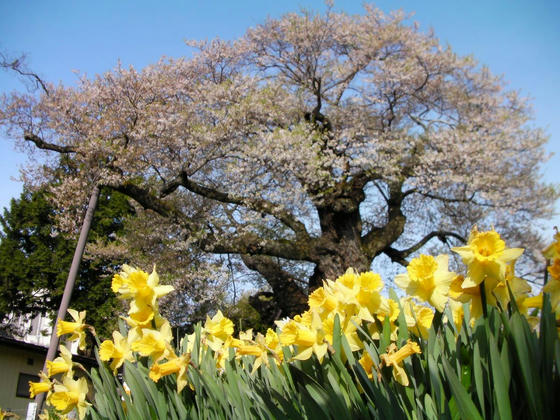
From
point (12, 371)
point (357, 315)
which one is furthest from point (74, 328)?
point (12, 371)

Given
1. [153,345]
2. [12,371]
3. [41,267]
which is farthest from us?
[41,267]

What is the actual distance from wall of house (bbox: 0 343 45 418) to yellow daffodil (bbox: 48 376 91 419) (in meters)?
14.2

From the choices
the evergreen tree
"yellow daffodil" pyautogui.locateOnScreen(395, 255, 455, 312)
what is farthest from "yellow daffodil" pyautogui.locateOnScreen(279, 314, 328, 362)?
the evergreen tree

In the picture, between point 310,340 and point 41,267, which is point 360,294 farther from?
point 41,267

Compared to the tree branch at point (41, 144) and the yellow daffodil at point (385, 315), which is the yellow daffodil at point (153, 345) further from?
the tree branch at point (41, 144)

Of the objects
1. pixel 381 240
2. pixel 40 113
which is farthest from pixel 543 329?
pixel 40 113

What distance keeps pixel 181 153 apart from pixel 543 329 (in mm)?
10785

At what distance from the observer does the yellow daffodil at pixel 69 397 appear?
194cm

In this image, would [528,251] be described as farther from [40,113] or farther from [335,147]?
[40,113]

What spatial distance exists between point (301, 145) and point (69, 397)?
31.4 ft

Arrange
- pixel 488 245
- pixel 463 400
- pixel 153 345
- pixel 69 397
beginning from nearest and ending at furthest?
1. pixel 463 400
2. pixel 488 245
3. pixel 153 345
4. pixel 69 397

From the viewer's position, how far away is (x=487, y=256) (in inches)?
43.8

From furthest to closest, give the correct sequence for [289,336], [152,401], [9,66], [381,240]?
[381,240], [9,66], [152,401], [289,336]

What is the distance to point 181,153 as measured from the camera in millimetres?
11234
